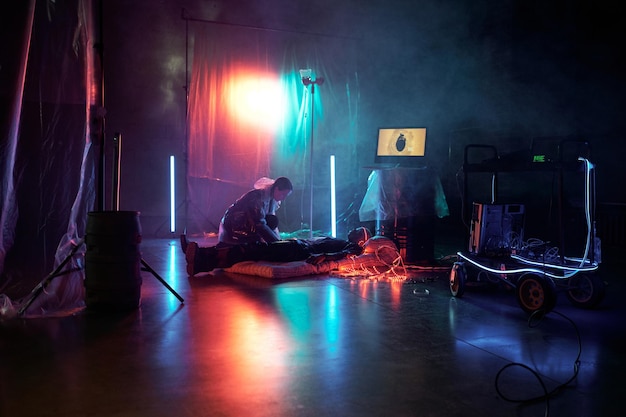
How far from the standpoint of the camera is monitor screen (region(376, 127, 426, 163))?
6523 mm

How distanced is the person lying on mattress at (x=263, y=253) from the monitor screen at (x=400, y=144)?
1.38 meters

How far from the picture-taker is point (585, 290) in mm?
3936

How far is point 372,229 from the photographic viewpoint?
27.1ft

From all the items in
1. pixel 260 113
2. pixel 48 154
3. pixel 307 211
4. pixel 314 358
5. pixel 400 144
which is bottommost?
pixel 314 358

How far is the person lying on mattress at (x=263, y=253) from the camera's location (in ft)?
17.1

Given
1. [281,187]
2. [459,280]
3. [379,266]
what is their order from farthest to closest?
[281,187] < [379,266] < [459,280]

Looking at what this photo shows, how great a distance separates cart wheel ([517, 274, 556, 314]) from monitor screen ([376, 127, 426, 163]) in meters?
2.90

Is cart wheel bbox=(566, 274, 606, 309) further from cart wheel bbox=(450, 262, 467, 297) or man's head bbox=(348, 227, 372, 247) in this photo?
man's head bbox=(348, 227, 372, 247)

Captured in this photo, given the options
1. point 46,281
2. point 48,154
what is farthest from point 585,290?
point 48,154

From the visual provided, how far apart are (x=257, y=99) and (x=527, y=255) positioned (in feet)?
19.1

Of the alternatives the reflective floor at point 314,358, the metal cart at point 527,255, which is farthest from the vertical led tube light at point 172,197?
the metal cart at point 527,255

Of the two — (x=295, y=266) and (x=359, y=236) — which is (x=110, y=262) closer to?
(x=295, y=266)

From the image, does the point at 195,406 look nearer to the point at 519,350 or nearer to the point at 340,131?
the point at 519,350

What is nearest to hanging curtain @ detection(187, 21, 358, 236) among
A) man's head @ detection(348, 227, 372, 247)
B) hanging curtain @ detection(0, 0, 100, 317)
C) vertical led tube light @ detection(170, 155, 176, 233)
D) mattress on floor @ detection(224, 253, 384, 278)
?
vertical led tube light @ detection(170, 155, 176, 233)
